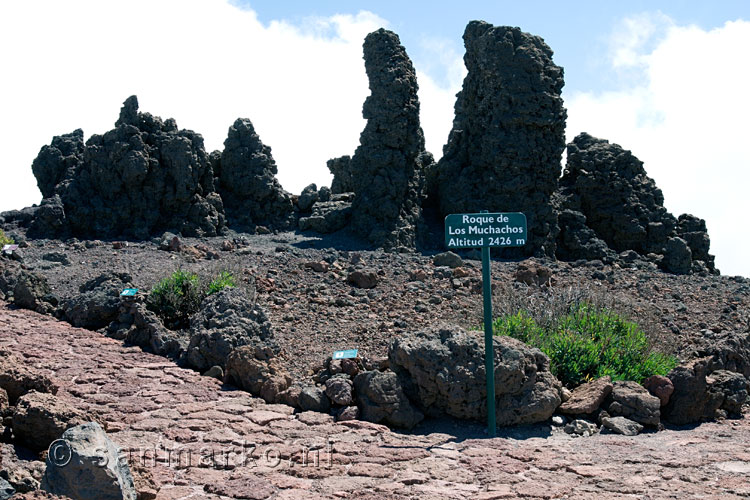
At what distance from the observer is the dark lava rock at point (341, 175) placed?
2164cm

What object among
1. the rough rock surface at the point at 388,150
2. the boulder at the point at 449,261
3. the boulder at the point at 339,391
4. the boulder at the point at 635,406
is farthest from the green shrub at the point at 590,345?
the rough rock surface at the point at 388,150

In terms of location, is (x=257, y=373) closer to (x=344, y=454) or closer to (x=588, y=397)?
(x=344, y=454)

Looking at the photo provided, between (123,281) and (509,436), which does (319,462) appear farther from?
(123,281)

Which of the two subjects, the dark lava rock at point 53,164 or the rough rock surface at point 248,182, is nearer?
the dark lava rock at point 53,164

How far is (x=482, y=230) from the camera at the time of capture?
24.4 feet

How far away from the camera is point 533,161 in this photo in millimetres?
17109

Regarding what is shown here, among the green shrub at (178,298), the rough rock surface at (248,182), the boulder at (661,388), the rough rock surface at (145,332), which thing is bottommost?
the boulder at (661,388)

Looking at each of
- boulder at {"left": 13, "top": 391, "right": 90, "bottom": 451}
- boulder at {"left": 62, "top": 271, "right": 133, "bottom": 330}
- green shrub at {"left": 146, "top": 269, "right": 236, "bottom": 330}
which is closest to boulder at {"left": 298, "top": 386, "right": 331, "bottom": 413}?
boulder at {"left": 13, "top": 391, "right": 90, "bottom": 451}

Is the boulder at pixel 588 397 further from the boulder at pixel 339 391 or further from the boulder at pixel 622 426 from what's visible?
the boulder at pixel 339 391

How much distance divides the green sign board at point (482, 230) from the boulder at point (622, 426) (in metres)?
1.77

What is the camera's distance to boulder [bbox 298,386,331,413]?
7.22 meters

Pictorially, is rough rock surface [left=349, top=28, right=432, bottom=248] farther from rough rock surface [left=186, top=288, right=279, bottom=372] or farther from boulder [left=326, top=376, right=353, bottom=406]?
boulder [left=326, top=376, right=353, bottom=406]

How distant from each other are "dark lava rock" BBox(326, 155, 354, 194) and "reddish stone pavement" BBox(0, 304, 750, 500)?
1395cm

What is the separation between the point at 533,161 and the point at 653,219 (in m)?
3.25
